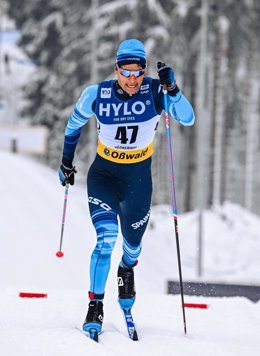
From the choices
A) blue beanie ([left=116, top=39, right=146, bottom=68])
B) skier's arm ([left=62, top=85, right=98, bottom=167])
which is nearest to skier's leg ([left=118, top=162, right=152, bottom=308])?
skier's arm ([left=62, top=85, right=98, bottom=167])

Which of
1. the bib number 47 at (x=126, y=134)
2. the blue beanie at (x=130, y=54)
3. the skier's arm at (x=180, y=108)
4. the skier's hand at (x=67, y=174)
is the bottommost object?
the skier's hand at (x=67, y=174)

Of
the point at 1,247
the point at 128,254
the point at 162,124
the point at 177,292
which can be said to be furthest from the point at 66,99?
the point at 128,254

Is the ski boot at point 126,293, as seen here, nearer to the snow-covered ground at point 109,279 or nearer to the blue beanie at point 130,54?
the snow-covered ground at point 109,279

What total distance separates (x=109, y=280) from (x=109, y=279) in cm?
3

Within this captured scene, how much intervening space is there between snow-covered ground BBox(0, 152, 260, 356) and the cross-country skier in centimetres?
51

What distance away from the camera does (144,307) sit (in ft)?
21.6

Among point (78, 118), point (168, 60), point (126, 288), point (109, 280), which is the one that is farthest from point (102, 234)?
point (168, 60)

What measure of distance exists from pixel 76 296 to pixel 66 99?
25.4m

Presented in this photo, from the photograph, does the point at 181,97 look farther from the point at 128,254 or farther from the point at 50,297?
the point at 50,297

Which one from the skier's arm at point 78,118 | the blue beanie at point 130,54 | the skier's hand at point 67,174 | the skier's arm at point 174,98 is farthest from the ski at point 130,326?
the blue beanie at point 130,54

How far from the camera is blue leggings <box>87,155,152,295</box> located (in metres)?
5.13

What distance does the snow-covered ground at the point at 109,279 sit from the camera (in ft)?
15.9

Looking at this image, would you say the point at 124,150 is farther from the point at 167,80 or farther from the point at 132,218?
the point at 167,80

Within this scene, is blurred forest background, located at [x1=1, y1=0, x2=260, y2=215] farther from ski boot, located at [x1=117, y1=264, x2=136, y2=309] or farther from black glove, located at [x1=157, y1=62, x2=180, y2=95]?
black glove, located at [x1=157, y1=62, x2=180, y2=95]
